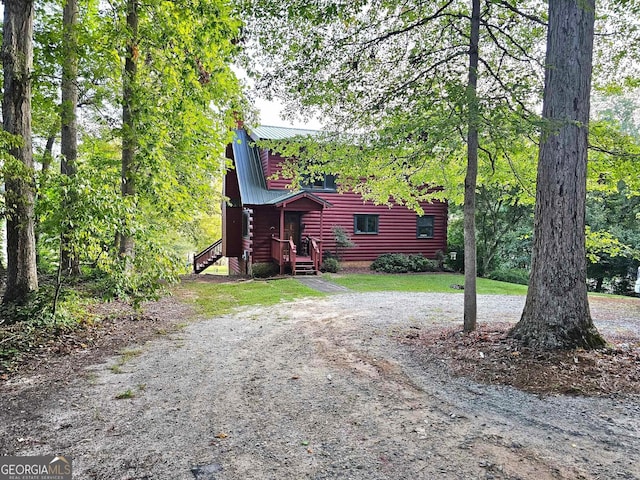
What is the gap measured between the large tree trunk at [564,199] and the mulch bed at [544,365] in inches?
7.2

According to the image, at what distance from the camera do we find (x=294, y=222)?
59.2 feet

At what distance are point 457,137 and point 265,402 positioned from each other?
4785 mm

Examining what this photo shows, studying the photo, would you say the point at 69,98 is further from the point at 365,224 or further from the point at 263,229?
the point at 365,224

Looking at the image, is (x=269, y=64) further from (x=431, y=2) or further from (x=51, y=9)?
(x=51, y=9)

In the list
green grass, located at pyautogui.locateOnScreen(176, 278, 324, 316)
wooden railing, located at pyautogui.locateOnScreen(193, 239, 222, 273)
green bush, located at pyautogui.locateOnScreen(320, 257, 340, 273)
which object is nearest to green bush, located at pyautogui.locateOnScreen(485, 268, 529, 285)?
green bush, located at pyautogui.locateOnScreen(320, 257, 340, 273)

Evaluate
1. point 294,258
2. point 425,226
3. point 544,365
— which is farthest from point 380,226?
point 544,365

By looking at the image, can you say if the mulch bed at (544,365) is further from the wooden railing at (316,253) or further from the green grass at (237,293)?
the wooden railing at (316,253)

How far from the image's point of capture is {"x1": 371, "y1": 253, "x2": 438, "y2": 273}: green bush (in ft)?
59.4

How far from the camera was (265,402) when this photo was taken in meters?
3.94

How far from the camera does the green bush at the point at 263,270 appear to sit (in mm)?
16312

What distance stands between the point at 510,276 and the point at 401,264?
15.7 ft

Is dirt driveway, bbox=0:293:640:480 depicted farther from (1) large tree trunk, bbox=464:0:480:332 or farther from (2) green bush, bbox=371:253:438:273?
(2) green bush, bbox=371:253:438:273

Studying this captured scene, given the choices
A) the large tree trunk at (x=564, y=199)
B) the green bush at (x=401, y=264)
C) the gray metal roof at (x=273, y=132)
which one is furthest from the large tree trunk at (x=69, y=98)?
the green bush at (x=401, y=264)

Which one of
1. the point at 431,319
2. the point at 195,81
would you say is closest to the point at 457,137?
the point at 431,319
